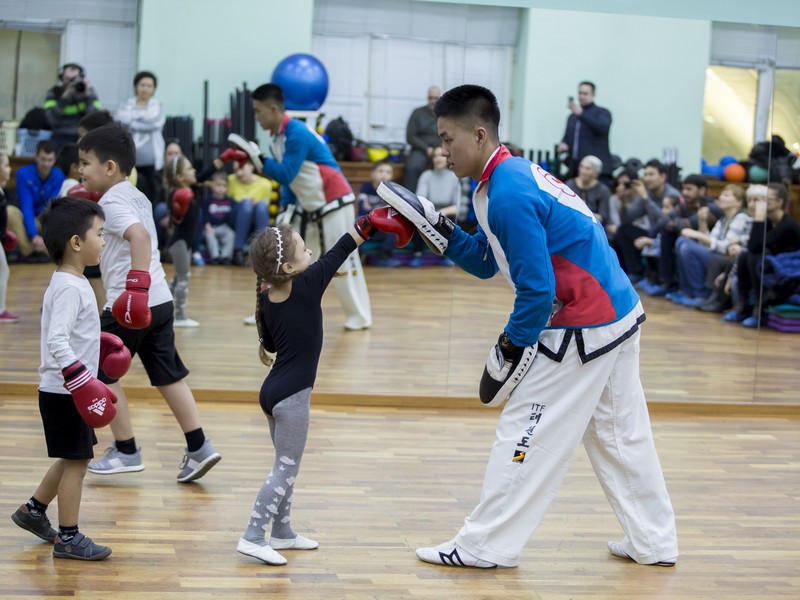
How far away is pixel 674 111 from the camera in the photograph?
5.87 metres

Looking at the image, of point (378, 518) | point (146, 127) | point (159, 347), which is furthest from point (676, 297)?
point (146, 127)

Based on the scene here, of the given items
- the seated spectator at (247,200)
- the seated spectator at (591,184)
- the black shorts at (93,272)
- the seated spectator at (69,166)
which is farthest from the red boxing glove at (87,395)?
the seated spectator at (247,200)

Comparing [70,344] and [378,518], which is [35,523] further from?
[378,518]

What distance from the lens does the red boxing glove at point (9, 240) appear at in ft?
19.1

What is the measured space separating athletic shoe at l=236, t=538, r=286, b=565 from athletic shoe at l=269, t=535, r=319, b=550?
0.12 m

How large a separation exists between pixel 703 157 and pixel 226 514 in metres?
3.34

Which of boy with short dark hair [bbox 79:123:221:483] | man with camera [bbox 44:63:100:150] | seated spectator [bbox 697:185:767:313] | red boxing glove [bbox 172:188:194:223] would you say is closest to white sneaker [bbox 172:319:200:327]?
red boxing glove [bbox 172:188:194:223]

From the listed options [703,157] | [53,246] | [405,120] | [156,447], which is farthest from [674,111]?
[53,246]

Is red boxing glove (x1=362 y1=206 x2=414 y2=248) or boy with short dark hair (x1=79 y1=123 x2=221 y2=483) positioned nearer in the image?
red boxing glove (x1=362 y1=206 x2=414 y2=248)

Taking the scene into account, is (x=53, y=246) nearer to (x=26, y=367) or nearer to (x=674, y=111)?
(x=26, y=367)

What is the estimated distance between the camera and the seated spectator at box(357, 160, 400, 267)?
300 inches

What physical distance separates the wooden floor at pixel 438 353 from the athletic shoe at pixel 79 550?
90.9 inches

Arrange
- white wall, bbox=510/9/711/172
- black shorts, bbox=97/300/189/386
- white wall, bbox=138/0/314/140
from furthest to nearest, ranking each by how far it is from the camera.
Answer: white wall, bbox=138/0/314/140 < white wall, bbox=510/9/711/172 < black shorts, bbox=97/300/189/386

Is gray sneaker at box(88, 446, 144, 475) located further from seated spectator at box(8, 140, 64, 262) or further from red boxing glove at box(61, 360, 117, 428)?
seated spectator at box(8, 140, 64, 262)
